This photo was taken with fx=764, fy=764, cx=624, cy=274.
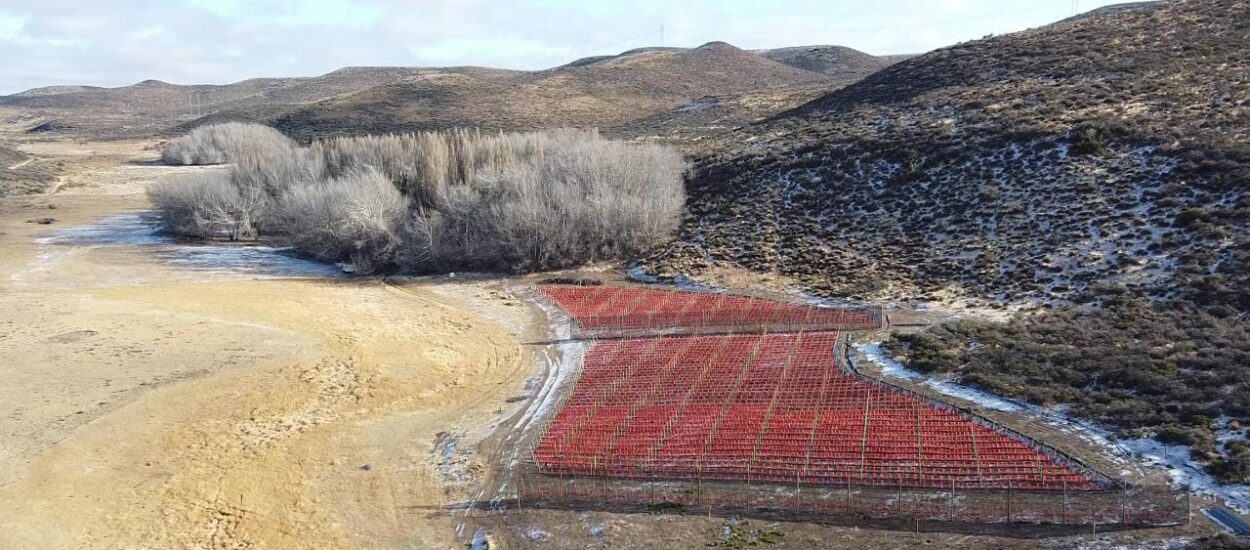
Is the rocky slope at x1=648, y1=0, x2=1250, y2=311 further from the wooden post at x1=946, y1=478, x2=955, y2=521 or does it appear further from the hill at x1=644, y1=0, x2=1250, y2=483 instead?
the wooden post at x1=946, y1=478, x2=955, y2=521

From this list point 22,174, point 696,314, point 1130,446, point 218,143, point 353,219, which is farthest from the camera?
point 218,143

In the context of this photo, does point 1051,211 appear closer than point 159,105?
Yes

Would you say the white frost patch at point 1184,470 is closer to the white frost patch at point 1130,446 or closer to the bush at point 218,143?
the white frost patch at point 1130,446

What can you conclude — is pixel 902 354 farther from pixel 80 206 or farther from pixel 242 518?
pixel 80 206

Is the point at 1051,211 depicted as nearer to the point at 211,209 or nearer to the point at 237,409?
the point at 237,409

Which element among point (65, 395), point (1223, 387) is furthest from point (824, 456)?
point (65, 395)

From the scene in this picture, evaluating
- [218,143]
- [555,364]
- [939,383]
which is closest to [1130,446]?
[939,383]

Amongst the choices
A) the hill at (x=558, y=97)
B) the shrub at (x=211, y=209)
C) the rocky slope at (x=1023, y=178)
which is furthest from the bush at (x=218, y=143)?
the rocky slope at (x=1023, y=178)
